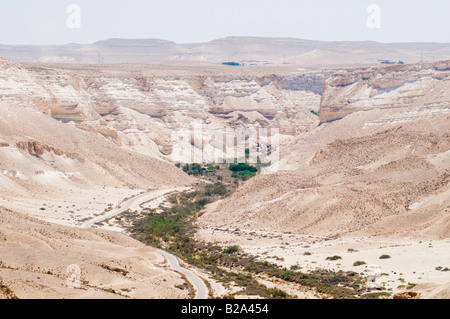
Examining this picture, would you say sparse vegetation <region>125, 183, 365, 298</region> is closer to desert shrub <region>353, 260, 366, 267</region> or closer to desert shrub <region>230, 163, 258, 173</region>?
desert shrub <region>353, 260, 366, 267</region>

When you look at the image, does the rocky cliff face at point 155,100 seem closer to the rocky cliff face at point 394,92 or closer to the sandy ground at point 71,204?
the rocky cliff face at point 394,92

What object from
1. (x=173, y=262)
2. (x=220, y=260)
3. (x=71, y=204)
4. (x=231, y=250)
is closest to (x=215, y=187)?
(x=71, y=204)

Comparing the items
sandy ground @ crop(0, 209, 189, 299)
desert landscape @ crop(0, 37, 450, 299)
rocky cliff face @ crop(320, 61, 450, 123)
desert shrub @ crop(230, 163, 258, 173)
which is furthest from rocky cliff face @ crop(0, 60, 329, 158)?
sandy ground @ crop(0, 209, 189, 299)

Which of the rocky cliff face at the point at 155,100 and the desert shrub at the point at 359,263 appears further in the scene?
the rocky cliff face at the point at 155,100

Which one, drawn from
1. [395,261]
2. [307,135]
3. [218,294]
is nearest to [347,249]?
[395,261]

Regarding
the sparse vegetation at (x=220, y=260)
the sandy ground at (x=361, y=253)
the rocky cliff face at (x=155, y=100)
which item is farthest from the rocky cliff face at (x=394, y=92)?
the sandy ground at (x=361, y=253)
